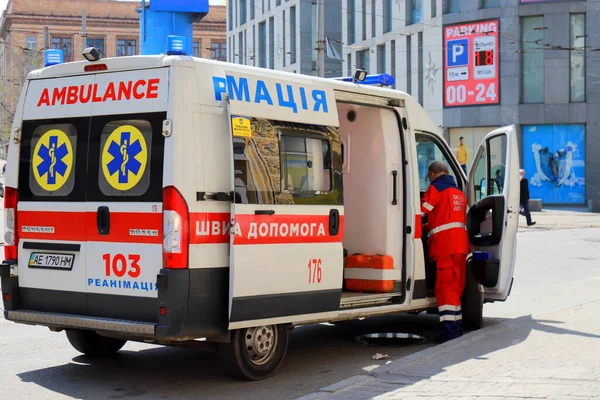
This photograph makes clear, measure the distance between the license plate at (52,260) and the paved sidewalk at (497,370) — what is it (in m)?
2.23

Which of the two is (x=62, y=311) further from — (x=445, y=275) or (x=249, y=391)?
(x=445, y=275)

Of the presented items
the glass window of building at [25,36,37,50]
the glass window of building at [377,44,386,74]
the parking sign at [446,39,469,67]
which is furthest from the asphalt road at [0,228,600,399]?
the glass window of building at [25,36,37,50]

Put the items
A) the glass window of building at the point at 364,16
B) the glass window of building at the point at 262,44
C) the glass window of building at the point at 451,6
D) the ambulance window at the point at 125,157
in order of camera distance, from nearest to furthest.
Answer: the ambulance window at the point at 125,157, the glass window of building at the point at 451,6, the glass window of building at the point at 364,16, the glass window of building at the point at 262,44

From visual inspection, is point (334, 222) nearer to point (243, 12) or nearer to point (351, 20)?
point (351, 20)

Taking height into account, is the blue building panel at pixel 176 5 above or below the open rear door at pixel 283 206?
above

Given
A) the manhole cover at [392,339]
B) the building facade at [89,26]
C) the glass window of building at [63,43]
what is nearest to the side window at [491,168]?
the manhole cover at [392,339]

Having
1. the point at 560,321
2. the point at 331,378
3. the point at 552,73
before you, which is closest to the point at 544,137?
the point at 552,73

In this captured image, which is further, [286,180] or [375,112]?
[375,112]

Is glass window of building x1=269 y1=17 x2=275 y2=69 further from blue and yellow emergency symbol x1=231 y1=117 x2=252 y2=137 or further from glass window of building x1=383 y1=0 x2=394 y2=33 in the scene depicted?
blue and yellow emergency symbol x1=231 y1=117 x2=252 y2=137

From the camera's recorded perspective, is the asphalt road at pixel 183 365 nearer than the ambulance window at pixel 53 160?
Yes

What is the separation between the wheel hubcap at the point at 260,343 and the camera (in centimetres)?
759

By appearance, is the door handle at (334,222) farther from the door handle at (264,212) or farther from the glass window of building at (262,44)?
the glass window of building at (262,44)

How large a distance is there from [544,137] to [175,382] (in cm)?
3397

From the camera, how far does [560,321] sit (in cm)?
994
